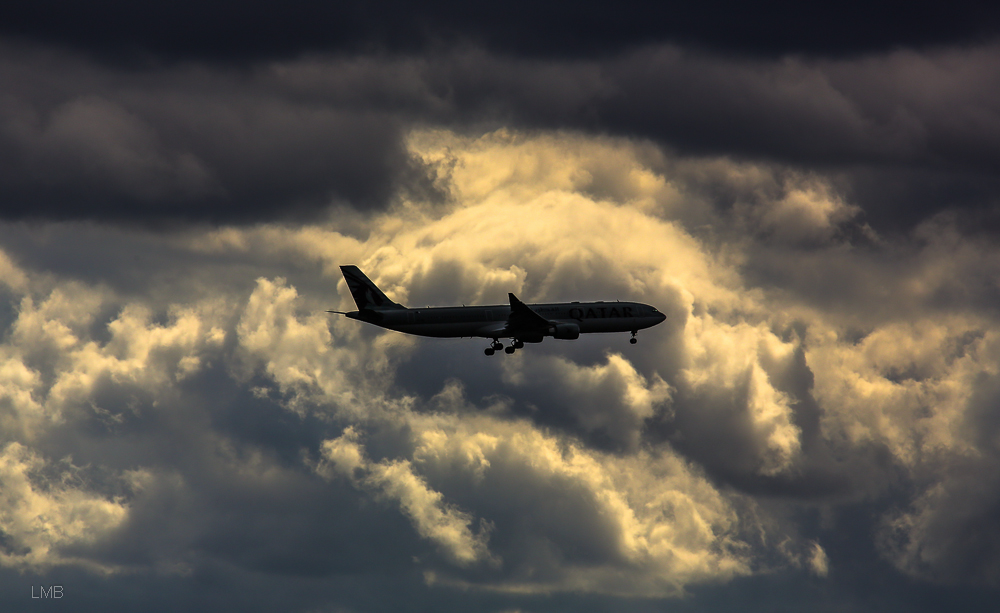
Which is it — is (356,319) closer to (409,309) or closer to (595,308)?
(409,309)

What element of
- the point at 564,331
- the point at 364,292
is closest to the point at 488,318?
the point at 564,331

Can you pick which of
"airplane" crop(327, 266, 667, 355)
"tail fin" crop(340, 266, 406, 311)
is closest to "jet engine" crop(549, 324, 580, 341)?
"airplane" crop(327, 266, 667, 355)

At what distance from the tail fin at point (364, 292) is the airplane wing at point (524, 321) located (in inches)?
735

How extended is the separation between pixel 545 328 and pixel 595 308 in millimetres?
11686

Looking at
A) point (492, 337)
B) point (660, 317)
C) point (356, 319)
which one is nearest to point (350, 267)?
point (356, 319)

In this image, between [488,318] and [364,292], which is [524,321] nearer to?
[488,318]

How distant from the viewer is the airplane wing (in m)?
155

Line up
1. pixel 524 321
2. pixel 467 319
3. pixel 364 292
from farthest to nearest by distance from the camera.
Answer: pixel 364 292
pixel 467 319
pixel 524 321

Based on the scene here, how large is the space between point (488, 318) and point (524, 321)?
6.89 metres

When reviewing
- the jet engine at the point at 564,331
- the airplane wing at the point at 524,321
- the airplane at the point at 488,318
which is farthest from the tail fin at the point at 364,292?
the jet engine at the point at 564,331

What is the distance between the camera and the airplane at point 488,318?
158 metres

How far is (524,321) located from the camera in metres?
157

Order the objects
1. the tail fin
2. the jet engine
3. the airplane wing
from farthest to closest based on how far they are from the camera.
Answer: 1. the tail fin
2. the jet engine
3. the airplane wing

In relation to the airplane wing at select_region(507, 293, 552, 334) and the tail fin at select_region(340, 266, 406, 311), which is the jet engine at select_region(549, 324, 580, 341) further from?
the tail fin at select_region(340, 266, 406, 311)
